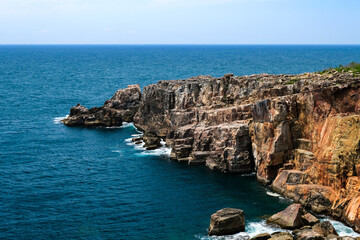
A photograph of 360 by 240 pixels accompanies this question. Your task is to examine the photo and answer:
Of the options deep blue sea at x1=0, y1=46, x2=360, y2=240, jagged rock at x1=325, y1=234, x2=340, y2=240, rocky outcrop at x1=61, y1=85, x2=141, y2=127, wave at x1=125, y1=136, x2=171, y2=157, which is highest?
rocky outcrop at x1=61, y1=85, x2=141, y2=127

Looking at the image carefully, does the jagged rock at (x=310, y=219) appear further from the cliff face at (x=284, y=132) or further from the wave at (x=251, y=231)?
the wave at (x=251, y=231)

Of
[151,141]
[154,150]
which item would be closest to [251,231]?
[154,150]

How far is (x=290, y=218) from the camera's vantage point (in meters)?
55.0

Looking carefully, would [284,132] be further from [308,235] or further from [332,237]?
[332,237]

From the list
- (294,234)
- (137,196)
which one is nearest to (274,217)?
(294,234)

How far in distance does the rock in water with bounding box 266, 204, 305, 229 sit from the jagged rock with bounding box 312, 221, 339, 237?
263cm

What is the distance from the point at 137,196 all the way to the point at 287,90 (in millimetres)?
32233

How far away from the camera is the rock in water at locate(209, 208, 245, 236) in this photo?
2124 inches

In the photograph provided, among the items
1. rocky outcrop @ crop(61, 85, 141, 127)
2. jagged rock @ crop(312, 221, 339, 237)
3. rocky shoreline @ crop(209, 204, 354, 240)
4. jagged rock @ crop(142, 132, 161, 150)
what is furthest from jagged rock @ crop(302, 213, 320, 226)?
rocky outcrop @ crop(61, 85, 141, 127)

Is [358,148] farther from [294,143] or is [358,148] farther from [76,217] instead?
[76,217]

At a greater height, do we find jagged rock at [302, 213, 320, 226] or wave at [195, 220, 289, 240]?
jagged rock at [302, 213, 320, 226]

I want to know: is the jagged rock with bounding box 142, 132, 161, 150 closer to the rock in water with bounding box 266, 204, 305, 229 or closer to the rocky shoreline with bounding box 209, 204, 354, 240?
the rocky shoreline with bounding box 209, 204, 354, 240

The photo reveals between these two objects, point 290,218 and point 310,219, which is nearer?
point 290,218

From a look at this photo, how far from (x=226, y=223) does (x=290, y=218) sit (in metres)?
8.23
